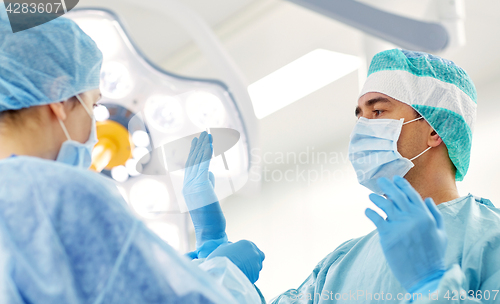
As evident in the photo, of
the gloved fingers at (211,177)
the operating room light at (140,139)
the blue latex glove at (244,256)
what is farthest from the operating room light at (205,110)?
the blue latex glove at (244,256)

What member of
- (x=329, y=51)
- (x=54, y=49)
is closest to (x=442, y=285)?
(x=54, y=49)

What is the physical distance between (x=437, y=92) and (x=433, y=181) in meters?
0.35

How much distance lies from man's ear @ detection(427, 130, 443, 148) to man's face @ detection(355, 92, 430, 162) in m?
0.02

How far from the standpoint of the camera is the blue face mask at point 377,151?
1691 mm

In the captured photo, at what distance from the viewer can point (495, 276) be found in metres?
1.20

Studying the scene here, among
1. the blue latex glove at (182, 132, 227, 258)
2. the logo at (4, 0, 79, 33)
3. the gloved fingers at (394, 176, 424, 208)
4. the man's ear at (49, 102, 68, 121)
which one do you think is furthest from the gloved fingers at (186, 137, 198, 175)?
the gloved fingers at (394, 176, 424, 208)

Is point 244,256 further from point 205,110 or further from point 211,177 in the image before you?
point 205,110

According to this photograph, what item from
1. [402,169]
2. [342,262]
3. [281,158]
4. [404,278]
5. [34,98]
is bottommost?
[281,158]

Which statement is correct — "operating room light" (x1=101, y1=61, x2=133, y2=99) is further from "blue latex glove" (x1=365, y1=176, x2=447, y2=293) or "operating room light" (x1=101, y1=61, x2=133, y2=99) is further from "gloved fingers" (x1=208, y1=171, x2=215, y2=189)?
"blue latex glove" (x1=365, y1=176, x2=447, y2=293)

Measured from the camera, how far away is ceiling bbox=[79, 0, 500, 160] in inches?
50.3

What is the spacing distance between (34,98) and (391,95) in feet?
4.23

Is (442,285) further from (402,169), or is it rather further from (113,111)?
(113,111)

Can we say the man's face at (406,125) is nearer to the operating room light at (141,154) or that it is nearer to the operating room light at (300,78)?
the operating room light at (300,78)

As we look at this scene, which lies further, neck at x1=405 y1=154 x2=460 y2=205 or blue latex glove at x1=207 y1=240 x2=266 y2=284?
neck at x1=405 y1=154 x2=460 y2=205
